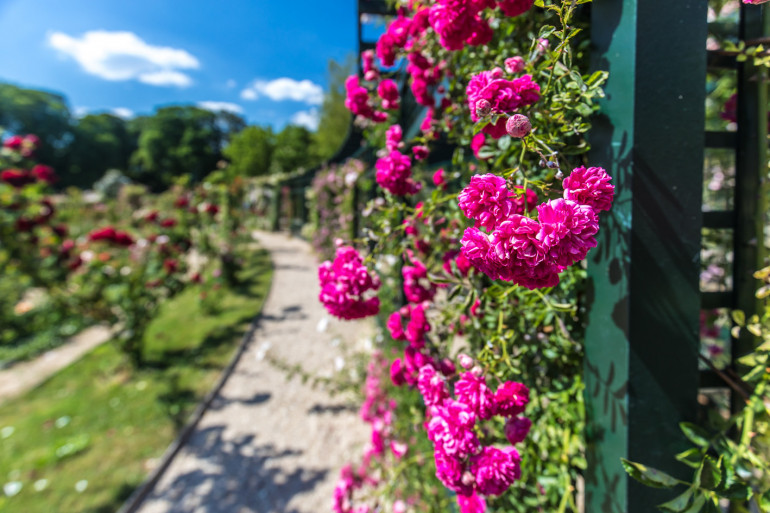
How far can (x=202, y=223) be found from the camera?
20.9 ft

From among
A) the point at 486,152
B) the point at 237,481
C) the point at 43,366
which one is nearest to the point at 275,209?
the point at 43,366

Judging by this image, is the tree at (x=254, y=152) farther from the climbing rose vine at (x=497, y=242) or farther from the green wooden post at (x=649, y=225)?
the green wooden post at (x=649, y=225)

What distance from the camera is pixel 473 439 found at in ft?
2.50

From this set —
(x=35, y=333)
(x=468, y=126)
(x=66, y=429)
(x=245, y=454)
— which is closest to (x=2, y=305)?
(x=35, y=333)

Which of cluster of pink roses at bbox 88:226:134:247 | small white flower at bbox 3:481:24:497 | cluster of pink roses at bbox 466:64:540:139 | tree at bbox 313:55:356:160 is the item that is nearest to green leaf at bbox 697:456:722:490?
cluster of pink roses at bbox 466:64:540:139

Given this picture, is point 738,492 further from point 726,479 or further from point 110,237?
point 110,237

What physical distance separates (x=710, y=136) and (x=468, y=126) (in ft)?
1.93

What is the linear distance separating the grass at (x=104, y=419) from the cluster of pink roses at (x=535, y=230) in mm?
2775

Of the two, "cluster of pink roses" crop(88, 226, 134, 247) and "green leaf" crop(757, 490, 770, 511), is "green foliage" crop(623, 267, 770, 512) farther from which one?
"cluster of pink roses" crop(88, 226, 134, 247)

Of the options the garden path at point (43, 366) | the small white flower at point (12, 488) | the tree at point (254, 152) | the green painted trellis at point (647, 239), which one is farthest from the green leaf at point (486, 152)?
the tree at point (254, 152)

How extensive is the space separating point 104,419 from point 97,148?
52945 millimetres

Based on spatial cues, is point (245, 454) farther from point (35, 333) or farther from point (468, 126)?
point (35, 333)

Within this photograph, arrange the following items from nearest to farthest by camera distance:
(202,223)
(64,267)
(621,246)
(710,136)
A: 1. (621,246)
2. (710,136)
3. (64,267)
4. (202,223)

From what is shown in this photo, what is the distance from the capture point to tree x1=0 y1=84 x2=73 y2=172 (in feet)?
128
